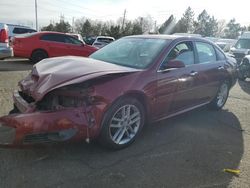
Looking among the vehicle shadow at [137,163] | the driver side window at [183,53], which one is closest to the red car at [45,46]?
the driver side window at [183,53]

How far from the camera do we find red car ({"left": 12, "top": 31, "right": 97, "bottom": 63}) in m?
10.9

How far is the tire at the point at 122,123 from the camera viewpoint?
3334 millimetres

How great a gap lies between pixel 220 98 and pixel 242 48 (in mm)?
10972

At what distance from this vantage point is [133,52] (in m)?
4.32

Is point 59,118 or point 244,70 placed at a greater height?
point 59,118

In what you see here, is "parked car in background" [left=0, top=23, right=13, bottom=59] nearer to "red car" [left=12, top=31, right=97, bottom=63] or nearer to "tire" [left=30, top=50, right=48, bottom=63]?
"red car" [left=12, top=31, right=97, bottom=63]

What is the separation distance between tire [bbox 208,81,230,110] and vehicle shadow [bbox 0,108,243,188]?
143 cm

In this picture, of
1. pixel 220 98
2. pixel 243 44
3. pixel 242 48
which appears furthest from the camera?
pixel 243 44

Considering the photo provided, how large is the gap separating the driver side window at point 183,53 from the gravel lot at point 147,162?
1178mm

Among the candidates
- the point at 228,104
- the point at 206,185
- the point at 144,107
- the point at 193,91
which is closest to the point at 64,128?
the point at 144,107

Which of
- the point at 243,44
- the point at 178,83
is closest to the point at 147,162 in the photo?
the point at 178,83

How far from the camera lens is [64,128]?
118 inches

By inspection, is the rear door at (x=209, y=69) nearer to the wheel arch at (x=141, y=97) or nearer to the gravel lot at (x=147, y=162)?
the gravel lot at (x=147, y=162)

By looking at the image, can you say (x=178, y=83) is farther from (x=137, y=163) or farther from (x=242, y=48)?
(x=242, y=48)
